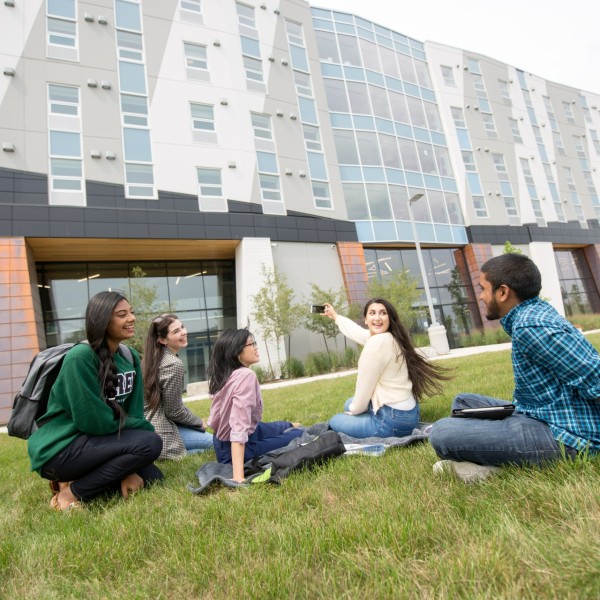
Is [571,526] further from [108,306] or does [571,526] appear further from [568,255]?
[568,255]

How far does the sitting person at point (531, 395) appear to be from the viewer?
192cm

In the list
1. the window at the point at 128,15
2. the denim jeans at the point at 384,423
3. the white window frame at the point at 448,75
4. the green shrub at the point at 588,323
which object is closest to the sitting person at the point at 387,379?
the denim jeans at the point at 384,423

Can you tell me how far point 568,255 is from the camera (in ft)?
99.2

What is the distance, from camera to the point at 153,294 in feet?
55.6

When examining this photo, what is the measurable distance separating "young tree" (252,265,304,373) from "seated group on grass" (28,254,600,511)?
488 inches

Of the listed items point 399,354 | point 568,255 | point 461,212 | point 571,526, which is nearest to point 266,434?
point 399,354

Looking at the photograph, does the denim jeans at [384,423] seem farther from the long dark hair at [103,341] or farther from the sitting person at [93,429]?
the long dark hair at [103,341]

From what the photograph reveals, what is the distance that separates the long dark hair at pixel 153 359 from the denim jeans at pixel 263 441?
1103mm

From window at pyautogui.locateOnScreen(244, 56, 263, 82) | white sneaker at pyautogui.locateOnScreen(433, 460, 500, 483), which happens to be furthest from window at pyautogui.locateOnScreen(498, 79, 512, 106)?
white sneaker at pyautogui.locateOnScreen(433, 460, 500, 483)

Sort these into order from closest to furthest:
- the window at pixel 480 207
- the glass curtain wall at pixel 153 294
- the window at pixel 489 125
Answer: the glass curtain wall at pixel 153 294 < the window at pixel 480 207 < the window at pixel 489 125

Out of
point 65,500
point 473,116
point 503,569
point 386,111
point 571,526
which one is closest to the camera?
point 503,569

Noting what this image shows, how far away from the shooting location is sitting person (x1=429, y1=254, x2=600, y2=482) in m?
1.92

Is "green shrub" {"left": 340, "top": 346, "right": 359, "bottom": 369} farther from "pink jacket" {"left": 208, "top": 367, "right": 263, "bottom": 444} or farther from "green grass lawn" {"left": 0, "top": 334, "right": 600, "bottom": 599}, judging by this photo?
"green grass lawn" {"left": 0, "top": 334, "right": 600, "bottom": 599}

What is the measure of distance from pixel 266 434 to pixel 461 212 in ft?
82.8
